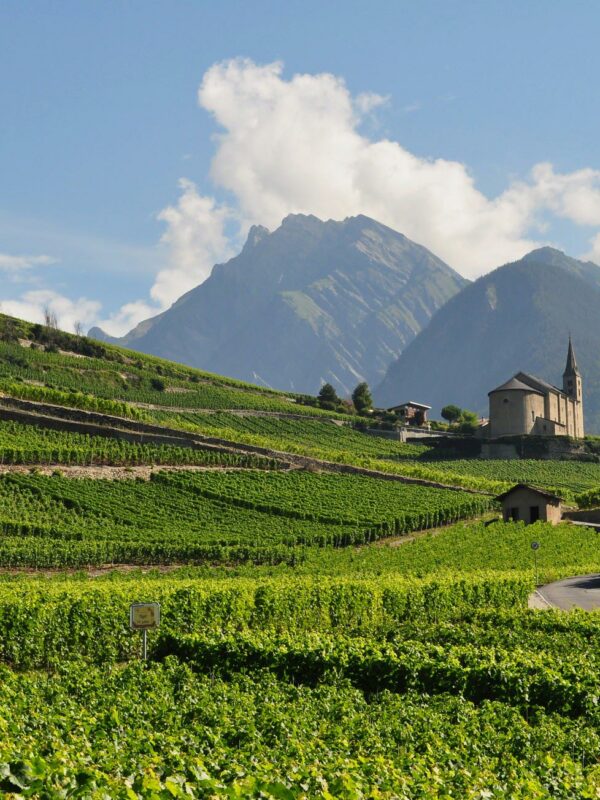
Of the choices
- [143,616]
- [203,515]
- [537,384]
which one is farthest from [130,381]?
[143,616]

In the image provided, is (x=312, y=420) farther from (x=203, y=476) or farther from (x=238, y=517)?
(x=238, y=517)

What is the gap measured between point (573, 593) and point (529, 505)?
2783 centimetres

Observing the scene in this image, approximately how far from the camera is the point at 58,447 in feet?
226

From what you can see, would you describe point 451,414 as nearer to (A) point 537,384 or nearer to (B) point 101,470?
(A) point 537,384

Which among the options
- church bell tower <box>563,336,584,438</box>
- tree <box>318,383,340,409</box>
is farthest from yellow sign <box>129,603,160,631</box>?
church bell tower <box>563,336,584,438</box>

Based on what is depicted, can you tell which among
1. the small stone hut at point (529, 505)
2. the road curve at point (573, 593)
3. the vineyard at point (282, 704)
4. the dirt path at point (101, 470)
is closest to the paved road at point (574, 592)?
the road curve at point (573, 593)

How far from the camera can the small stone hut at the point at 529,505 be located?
66.8 metres

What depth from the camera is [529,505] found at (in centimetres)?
6719

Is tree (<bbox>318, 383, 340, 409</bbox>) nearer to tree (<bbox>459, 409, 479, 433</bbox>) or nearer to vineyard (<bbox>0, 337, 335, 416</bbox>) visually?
vineyard (<bbox>0, 337, 335, 416</bbox>)

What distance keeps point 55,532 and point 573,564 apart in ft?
95.6

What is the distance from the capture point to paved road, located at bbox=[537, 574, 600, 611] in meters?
36.5

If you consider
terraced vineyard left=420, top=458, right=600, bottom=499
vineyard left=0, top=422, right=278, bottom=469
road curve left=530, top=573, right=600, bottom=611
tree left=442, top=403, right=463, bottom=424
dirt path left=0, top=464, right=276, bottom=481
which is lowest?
road curve left=530, top=573, right=600, bottom=611

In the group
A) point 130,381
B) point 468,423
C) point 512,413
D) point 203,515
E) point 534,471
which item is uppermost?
point 130,381

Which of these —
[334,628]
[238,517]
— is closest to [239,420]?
[238,517]
